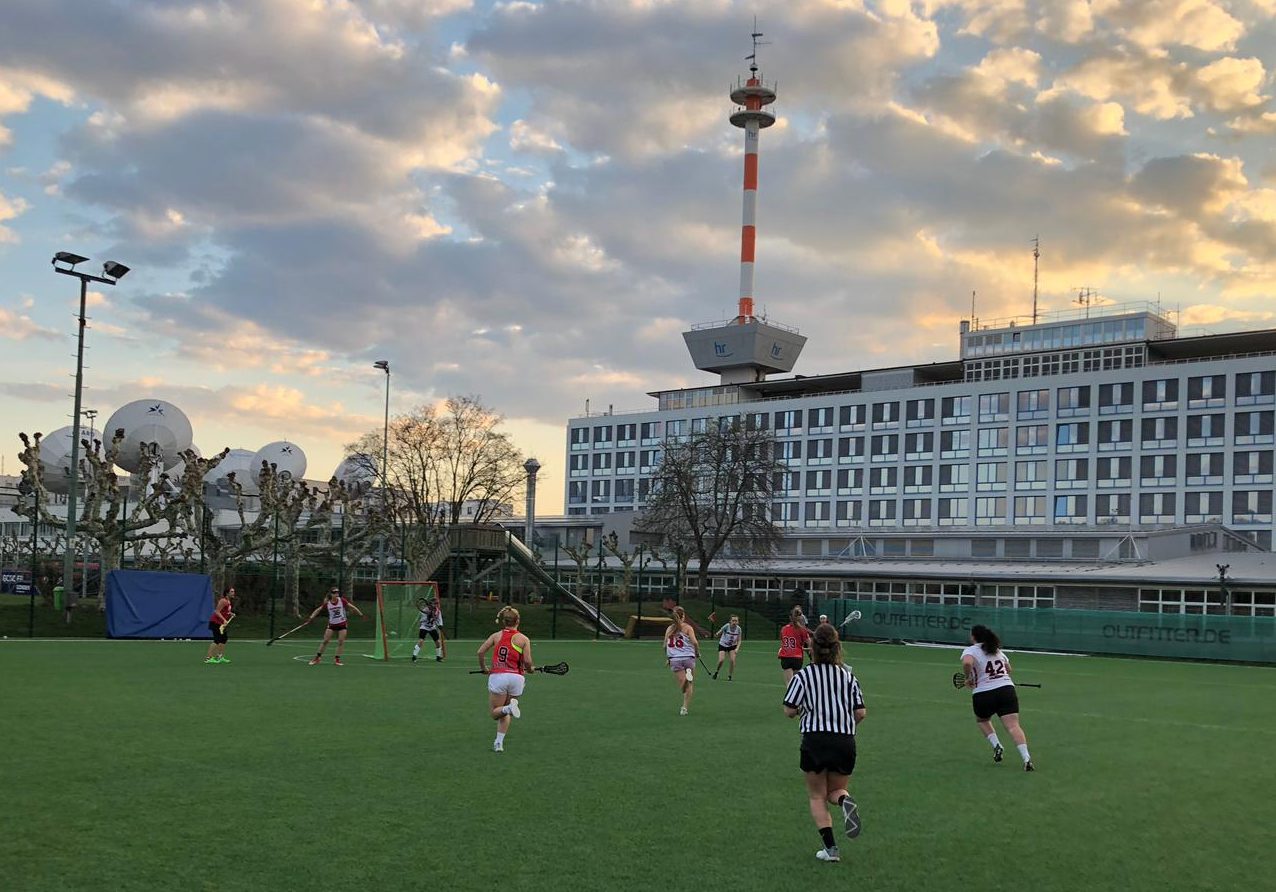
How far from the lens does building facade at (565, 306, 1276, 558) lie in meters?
85.8

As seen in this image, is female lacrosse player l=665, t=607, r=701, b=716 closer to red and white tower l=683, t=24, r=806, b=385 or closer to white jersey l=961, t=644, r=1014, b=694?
white jersey l=961, t=644, r=1014, b=694

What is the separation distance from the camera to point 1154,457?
89062mm

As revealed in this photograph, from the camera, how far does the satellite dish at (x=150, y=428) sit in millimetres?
80312

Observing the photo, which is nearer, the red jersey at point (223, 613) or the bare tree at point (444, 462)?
the red jersey at point (223, 613)

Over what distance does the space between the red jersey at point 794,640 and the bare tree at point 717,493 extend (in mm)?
45751

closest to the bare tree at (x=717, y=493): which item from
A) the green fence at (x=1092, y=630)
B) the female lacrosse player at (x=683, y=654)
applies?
the green fence at (x=1092, y=630)

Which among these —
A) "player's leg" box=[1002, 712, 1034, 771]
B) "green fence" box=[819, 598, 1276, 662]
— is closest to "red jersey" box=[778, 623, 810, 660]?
"player's leg" box=[1002, 712, 1034, 771]

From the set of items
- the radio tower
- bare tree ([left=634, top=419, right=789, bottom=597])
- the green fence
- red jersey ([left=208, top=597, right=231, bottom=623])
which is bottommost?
the green fence

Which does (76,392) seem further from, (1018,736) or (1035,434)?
(1035,434)

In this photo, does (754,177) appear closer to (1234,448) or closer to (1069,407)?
(1069,407)

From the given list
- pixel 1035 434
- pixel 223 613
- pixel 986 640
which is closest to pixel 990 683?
pixel 986 640

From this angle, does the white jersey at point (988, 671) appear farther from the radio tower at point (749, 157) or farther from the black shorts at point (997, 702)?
the radio tower at point (749, 157)

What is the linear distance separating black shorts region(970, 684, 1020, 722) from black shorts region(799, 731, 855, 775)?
6338 millimetres

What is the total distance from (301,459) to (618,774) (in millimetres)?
92851
